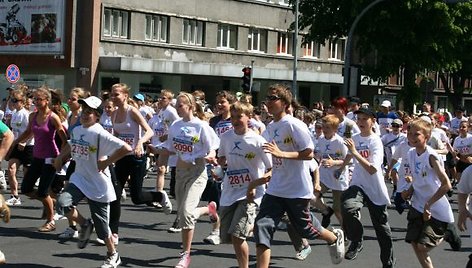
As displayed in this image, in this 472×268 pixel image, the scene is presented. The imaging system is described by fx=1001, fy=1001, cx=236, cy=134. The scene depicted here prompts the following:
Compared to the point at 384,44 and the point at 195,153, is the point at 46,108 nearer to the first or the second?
the point at 195,153

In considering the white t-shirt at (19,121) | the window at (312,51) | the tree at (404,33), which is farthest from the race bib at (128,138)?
the window at (312,51)

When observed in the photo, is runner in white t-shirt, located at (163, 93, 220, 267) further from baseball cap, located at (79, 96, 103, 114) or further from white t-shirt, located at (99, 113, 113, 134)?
white t-shirt, located at (99, 113, 113, 134)

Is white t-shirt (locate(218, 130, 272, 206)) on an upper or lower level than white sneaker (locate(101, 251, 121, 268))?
upper

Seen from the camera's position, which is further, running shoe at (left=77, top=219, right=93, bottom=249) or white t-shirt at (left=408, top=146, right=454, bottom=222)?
running shoe at (left=77, top=219, right=93, bottom=249)

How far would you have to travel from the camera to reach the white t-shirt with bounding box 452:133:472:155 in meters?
19.8

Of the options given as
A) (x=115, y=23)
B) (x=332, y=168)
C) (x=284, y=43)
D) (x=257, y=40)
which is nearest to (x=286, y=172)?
(x=332, y=168)

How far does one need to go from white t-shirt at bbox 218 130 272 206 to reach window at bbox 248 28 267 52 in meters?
44.0

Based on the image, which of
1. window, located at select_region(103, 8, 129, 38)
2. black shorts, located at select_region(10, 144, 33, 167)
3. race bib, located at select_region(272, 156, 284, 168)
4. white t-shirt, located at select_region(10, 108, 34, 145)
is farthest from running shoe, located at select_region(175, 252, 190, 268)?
window, located at select_region(103, 8, 129, 38)

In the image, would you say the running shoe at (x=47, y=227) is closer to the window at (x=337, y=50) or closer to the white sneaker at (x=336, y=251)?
the white sneaker at (x=336, y=251)

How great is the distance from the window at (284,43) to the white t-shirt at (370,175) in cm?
4511

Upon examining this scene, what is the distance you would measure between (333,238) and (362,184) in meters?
0.92

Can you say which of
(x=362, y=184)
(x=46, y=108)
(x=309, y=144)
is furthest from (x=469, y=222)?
(x=46, y=108)

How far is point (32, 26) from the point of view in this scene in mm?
47281

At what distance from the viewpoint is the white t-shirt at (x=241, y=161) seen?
948cm
